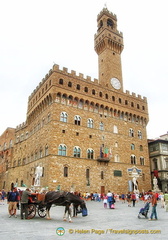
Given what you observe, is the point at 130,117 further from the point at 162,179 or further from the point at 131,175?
the point at 162,179

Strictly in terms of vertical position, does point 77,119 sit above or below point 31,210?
above

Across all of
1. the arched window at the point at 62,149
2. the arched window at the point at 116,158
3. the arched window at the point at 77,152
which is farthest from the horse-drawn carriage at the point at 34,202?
the arched window at the point at 116,158

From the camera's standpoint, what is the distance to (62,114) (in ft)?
100

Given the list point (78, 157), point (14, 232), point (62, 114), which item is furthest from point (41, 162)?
point (14, 232)

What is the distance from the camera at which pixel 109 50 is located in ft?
131

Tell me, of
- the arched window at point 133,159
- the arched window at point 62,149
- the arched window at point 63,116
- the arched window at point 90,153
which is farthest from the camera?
the arched window at point 133,159

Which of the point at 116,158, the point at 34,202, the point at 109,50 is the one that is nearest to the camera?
the point at 34,202

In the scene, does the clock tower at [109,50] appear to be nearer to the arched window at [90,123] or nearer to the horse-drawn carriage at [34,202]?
the arched window at [90,123]

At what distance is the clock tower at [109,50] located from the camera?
38.1 meters

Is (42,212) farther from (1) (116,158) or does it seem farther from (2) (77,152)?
(1) (116,158)

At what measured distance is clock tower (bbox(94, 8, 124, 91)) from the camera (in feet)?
125


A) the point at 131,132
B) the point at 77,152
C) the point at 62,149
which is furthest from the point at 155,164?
the point at 62,149

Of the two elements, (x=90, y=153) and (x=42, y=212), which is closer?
(x=42, y=212)

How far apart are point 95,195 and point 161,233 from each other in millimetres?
20653
